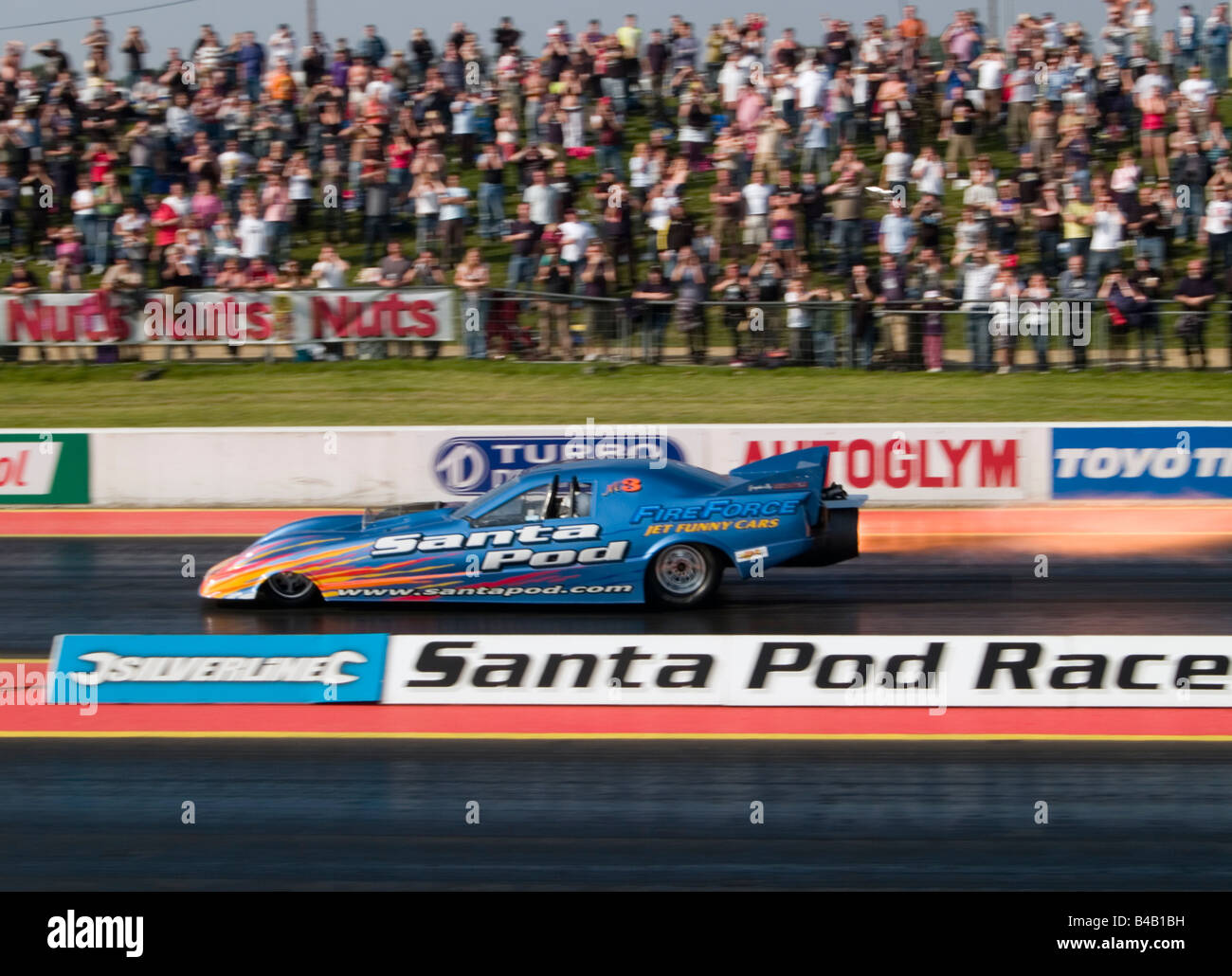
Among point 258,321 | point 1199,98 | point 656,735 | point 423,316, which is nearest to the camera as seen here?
point 656,735

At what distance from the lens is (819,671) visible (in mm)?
9492

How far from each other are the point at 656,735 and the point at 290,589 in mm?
3973

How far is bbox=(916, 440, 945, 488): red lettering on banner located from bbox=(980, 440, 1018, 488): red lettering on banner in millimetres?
447

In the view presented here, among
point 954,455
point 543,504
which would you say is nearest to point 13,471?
point 543,504

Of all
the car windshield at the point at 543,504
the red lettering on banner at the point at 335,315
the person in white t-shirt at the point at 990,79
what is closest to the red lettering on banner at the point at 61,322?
the red lettering on banner at the point at 335,315

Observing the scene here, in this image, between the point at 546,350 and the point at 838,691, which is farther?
the point at 546,350

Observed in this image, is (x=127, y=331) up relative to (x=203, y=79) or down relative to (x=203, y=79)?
down

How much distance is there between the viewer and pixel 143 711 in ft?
31.8

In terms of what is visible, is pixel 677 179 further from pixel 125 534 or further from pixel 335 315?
pixel 125 534
